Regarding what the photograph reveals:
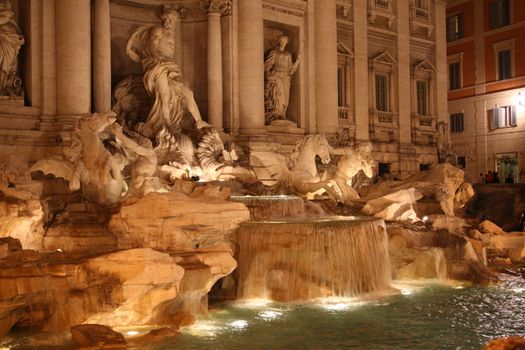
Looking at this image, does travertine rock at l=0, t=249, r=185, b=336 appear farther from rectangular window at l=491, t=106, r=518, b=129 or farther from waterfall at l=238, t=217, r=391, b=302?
rectangular window at l=491, t=106, r=518, b=129

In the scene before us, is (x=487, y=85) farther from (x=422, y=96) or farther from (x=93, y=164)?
(x=93, y=164)

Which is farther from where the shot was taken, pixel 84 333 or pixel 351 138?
pixel 351 138

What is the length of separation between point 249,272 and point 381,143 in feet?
39.4

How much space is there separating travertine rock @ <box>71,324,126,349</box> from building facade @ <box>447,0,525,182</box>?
24.3 metres

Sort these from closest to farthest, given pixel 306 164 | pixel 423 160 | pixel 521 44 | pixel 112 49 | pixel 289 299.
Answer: pixel 289 299, pixel 306 164, pixel 112 49, pixel 423 160, pixel 521 44

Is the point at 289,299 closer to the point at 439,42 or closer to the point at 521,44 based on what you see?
the point at 439,42

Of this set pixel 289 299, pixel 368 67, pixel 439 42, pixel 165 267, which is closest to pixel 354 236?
pixel 289 299

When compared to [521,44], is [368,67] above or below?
below

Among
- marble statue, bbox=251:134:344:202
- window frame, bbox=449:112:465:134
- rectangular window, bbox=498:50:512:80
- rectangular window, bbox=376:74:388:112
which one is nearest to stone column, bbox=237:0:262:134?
marble statue, bbox=251:134:344:202

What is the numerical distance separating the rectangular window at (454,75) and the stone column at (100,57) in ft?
71.6

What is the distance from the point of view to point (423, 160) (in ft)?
75.1

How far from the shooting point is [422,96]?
24.0m

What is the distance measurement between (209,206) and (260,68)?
309 inches

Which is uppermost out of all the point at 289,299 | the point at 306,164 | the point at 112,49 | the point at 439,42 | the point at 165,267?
the point at 439,42
